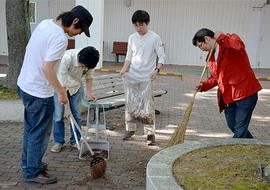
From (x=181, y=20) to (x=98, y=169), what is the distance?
A: 12.2m

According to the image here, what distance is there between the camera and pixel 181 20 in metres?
15.0

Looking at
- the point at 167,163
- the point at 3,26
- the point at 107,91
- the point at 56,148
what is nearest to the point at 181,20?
the point at 3,26

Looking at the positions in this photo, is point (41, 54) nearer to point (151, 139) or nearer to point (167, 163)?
point (167, 163)

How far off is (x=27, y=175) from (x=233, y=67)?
8.64ft

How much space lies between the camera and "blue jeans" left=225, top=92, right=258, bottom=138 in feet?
13.0

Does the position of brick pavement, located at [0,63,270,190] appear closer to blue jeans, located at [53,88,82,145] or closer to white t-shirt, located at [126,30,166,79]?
blue jeans, located at [53,88,82,145]

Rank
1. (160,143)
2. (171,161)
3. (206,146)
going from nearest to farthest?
1. (171,161)
2. (206,146)
3. (160,143)

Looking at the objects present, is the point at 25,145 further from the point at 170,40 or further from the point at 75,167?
the point at 170,40

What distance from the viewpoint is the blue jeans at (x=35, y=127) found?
137 inches

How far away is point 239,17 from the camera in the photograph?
14.5m

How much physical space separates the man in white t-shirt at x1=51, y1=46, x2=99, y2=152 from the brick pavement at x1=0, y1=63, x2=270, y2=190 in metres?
0.31

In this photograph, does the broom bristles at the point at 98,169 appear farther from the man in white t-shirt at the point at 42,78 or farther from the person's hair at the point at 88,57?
the person's hair at the point at 88,57

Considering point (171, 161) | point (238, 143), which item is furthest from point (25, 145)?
point (238, 143)

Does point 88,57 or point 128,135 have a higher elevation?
point 88,57
